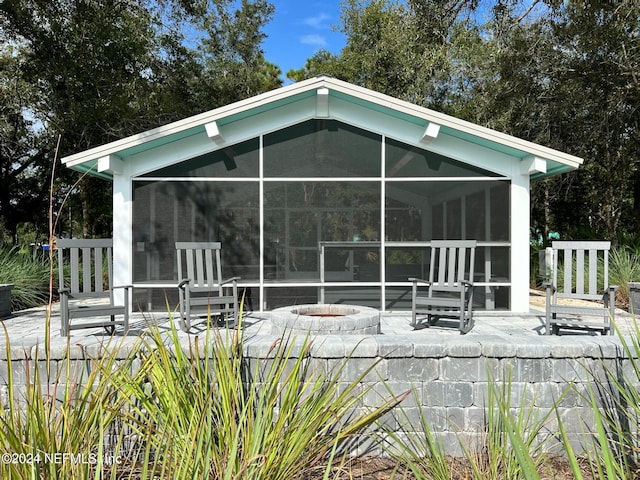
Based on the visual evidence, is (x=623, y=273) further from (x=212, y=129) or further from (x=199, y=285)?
(x=212, y=129)

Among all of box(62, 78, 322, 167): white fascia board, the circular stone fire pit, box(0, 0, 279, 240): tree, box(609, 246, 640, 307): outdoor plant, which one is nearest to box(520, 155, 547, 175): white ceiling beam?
box(609, 246, 640, 307): outdoor plant

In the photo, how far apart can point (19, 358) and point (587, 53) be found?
1062cm

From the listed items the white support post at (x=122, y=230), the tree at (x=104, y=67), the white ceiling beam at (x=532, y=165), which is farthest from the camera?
the tree at (x=104, y=67)

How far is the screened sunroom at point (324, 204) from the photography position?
22.9ft

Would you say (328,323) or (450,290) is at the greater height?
(450,290)

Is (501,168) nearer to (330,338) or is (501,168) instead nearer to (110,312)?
(330,338)

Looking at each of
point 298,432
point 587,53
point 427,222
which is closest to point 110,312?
point 298,432

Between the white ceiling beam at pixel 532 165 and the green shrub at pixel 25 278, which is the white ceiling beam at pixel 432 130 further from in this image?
the green shrub at pixel 25 278

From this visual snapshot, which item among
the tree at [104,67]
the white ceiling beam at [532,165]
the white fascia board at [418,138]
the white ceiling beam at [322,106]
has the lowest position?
the white ceiling beam at [532,165]

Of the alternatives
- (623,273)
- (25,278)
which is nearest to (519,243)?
(623,273)

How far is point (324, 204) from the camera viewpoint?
7.12 m

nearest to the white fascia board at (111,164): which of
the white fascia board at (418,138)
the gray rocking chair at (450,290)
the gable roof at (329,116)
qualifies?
the gable roof at (329,116)

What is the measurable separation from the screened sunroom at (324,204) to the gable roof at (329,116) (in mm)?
52

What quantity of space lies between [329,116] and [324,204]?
4.40 ft
